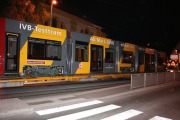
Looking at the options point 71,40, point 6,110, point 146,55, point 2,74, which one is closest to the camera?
point 6,110

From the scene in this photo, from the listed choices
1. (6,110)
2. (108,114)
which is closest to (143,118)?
(108,114)

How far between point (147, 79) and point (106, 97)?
19.5ft

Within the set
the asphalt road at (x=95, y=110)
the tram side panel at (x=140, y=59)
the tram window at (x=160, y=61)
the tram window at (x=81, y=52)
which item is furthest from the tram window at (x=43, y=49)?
the tram window at (x=160, y=61)

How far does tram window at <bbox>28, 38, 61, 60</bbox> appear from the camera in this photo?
14781 mm

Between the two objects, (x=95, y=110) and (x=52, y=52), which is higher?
(x=52, y=52)

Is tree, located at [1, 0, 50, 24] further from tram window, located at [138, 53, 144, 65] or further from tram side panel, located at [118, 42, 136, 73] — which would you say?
tram window, located at [138, 53, 144, 65]

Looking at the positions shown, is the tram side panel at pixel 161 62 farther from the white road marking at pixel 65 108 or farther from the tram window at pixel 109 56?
the white road marking at pixel 65 108

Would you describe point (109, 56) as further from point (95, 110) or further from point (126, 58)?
point (95, 110)

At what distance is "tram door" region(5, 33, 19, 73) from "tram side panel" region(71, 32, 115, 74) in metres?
4.88

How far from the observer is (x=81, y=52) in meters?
18.4

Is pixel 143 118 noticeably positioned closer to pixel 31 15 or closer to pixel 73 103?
pixel 73 103

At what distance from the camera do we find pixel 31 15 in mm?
23062

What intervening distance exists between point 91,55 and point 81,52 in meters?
1.29

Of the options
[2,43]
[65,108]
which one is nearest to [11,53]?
[2,43]
